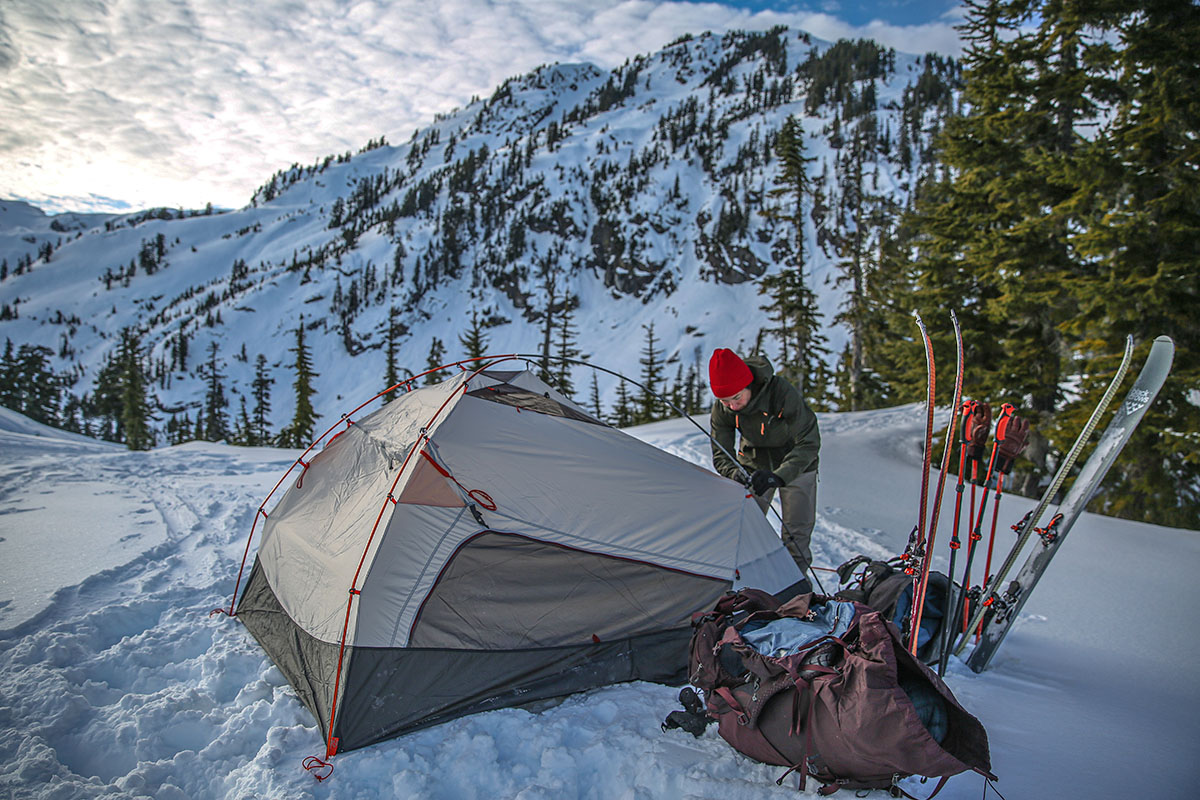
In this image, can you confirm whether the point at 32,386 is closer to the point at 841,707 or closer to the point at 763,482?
the point at 763,482

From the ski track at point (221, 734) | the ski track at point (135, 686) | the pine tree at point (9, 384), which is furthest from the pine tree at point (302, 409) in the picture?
the ski track at point (221, 734)

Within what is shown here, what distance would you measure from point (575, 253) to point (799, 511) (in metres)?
98.1

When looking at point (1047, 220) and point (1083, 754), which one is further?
point (1047, 220)

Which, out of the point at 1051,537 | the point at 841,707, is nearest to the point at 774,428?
the point at 1051,537

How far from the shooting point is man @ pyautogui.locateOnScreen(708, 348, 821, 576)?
436 cm

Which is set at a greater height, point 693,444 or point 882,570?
point 882,570

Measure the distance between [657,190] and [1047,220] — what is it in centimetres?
9770

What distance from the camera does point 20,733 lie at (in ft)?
9.60

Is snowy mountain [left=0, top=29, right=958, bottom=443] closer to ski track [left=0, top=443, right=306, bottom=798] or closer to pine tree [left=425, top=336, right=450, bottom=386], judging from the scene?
pine tree [left=425, top=336, right=450, bottom=386]

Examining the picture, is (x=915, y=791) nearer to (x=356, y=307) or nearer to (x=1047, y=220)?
(x=1047, y=220)

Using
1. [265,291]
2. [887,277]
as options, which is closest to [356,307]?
[265,291]

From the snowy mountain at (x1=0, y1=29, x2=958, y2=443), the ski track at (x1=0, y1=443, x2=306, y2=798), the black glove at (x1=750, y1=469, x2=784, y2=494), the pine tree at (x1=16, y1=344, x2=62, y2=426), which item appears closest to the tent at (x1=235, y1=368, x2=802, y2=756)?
the black glove at (x1=750, y1=469, x2=784, y2=494)

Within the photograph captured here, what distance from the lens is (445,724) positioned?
3072 mm

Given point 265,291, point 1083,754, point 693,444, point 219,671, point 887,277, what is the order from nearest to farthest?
point 1083,754 < point 219,671 < point 693,444 < point 887,277 < point 265,291
